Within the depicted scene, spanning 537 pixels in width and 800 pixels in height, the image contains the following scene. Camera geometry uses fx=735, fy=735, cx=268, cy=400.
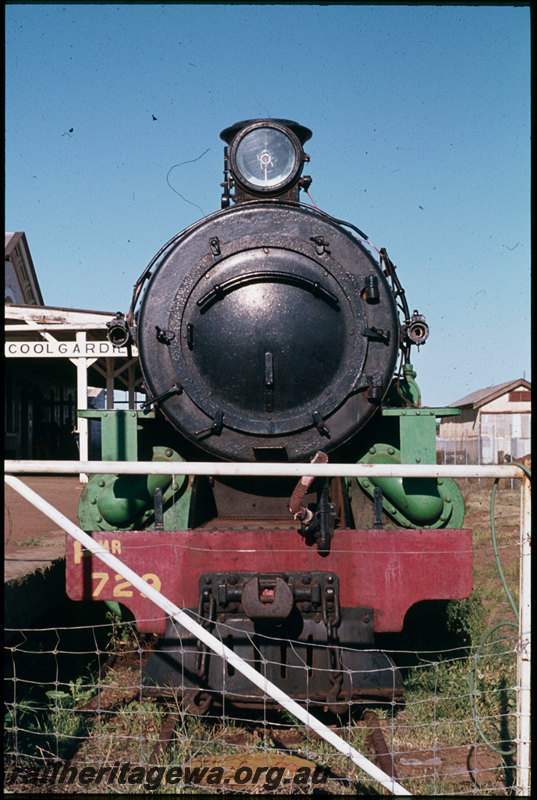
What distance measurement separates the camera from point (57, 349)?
14.2 m

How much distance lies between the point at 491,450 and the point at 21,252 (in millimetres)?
19550

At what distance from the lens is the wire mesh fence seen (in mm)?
3158

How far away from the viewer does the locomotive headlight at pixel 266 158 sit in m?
4.59

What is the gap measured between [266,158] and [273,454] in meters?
1.91

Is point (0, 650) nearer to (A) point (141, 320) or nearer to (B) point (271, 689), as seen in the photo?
(B) point (271, 689)

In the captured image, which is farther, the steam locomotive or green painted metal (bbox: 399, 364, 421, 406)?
green painted metal (bbox: 399, 364, 421, 406)

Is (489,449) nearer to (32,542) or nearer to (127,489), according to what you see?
(32,542)

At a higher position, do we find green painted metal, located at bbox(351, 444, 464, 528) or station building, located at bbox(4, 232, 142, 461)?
station building, located at bbox(4, 232, 142, 461)

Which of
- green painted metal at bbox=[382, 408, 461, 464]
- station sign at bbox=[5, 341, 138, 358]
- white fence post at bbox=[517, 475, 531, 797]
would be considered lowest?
white fence post at bbox=[517, 475, 531, 797]

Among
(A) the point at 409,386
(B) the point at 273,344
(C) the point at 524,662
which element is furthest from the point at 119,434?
(C) the point at 524,662

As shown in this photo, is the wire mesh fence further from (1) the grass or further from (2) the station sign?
(2) the station sign

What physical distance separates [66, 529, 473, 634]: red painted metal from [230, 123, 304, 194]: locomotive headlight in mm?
2209

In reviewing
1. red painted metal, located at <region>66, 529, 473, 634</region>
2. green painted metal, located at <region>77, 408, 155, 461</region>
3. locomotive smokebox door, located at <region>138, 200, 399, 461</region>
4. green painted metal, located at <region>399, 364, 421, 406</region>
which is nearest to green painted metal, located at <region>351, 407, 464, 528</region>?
locomotive smokebox door, located at <region>138, 200, 399, 461</region>

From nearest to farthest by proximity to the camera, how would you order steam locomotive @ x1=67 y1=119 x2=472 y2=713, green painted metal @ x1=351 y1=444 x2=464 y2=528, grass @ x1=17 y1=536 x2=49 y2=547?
steam locomotive @ x1=67 y1=119 x2=472 y2=713
green painted metal @ x1=351 y1=444 x2=464 y2=528
grass @ x1=17 y1=536 x2=49 y2=547
